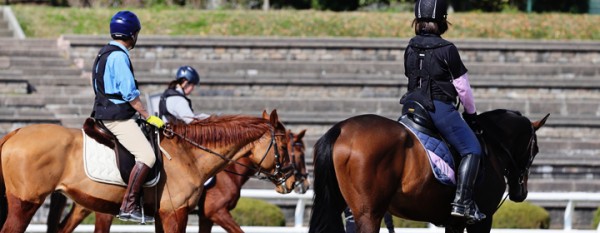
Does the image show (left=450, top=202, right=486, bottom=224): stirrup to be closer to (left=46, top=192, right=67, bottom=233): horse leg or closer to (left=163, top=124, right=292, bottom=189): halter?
(left=163, top=124, right=292, bottom=189): halter

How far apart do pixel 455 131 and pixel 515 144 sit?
1.17m

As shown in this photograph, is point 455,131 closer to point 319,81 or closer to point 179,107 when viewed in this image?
point 179,107

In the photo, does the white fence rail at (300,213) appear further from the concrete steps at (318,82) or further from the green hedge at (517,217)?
the concrete steps at (318,82)

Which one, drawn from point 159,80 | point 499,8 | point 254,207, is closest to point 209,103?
point 159,80

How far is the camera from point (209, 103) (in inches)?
839

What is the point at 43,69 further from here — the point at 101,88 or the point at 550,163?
the point at 101,88

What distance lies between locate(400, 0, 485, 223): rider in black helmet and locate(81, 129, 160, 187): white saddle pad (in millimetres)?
2496

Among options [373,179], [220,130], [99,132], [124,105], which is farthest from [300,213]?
[373,179]

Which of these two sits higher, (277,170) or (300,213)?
(277,170)

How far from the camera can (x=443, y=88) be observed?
10.5 meters

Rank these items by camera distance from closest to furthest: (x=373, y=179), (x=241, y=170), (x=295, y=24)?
(x=373, y=179) < (x=241, y=170) < (x=295, y=24)

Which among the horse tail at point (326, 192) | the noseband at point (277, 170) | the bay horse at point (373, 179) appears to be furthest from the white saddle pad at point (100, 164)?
the bay horse at point (373, 179)

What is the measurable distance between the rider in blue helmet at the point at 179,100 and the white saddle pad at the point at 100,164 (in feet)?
12.0

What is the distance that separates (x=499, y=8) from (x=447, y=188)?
18.9m
